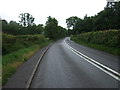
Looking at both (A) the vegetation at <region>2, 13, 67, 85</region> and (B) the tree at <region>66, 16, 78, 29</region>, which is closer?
(A) the vegetation at <region>2, 13, 67, 85</region>

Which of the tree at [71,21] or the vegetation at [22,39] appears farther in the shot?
the tree at [71,21]

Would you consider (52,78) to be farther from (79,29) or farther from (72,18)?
(72,18)

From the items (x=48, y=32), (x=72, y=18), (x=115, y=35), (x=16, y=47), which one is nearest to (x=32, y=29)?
(x=48, y=32)

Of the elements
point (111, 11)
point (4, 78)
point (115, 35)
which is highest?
point (111, 11)

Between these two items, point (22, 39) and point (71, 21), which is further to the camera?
point (71, 21)

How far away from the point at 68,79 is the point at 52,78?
30.5 inches

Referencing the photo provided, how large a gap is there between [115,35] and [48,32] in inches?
2591

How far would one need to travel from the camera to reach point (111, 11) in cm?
5884

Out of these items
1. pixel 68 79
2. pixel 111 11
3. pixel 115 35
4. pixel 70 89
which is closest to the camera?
pixel 70 89

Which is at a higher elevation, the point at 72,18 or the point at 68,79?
the point at 72,18

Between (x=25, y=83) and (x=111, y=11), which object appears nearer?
(x=25, y=83)

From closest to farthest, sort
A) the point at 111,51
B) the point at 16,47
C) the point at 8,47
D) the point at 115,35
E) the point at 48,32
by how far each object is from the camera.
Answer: the point at 111,51
the point at 115,35
the point at 8,47
the point at 16,47
the point at 48,32

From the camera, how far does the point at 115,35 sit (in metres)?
23.9

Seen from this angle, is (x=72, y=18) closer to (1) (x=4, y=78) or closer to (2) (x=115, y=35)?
(2) (x=115, y=35)
